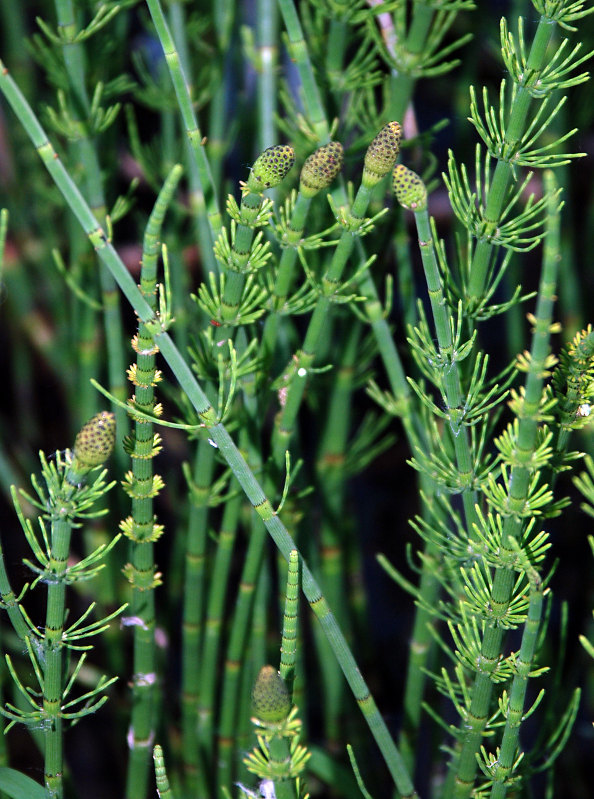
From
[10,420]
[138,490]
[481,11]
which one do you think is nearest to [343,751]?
[138,490]

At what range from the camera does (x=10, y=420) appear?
1498mm

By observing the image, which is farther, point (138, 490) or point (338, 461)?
point (338, 461)

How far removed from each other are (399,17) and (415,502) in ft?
2.52

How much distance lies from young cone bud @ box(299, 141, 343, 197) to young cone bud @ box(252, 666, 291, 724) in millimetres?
309

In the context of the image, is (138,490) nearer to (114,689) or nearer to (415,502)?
(114,689)

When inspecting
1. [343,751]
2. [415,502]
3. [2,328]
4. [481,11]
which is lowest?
[343,751]

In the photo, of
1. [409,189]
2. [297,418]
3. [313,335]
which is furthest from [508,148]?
[297,418]

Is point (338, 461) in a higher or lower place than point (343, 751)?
higher

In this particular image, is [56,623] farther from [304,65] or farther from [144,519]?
[304,65]

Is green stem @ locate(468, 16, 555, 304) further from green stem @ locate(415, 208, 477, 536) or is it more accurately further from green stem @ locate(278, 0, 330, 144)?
green stem @ locate(278, 0, 330, 144)

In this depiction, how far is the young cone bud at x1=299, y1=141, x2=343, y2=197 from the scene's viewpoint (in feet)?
1.85

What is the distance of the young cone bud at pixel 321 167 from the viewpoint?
56cm

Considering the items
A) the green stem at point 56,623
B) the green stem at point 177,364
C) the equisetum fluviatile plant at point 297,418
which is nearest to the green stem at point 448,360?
the equisetum fluviatile plant at point 297,418

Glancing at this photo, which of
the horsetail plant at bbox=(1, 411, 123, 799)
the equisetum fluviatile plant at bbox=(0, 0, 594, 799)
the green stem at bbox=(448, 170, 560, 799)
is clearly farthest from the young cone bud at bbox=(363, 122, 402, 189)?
the horsetail plant at bbox=(1, 411, 123, 799)
